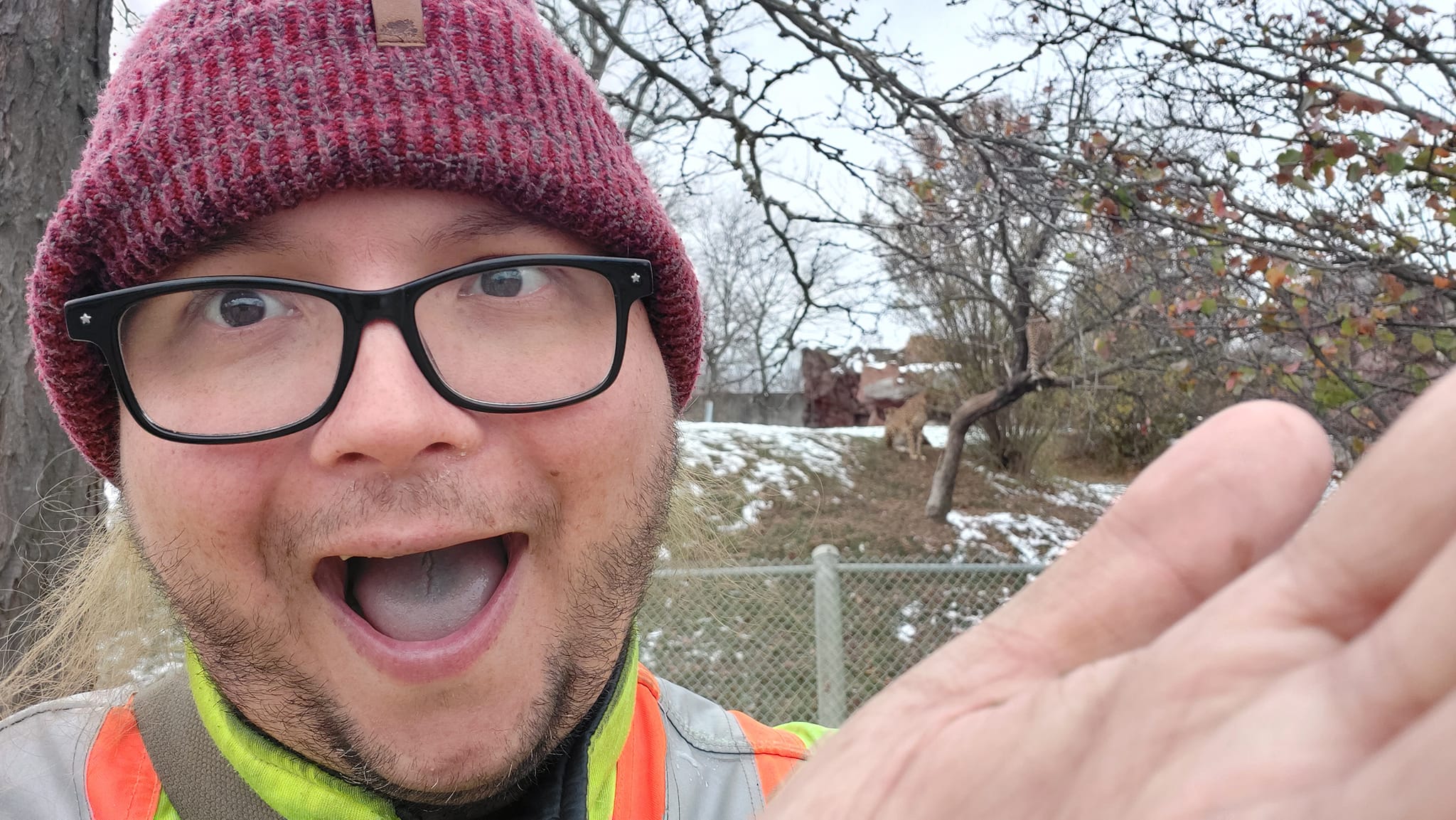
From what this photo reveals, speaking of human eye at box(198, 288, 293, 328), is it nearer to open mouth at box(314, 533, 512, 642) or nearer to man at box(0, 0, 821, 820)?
man at box(0, 0, 821, 820)

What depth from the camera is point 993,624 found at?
678 millimetres

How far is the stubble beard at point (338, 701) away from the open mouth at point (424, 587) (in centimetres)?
9

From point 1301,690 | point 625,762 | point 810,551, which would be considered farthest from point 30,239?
point 810,551

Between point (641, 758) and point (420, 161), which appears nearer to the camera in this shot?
point (420, 161)

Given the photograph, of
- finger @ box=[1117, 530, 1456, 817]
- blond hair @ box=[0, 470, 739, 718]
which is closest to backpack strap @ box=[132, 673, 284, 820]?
blond hair @ box=[0, 470, 739, 718]

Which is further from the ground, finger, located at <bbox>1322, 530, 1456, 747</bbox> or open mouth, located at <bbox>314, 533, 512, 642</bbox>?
finger, located at <bbox>1322, 530, 1456, 747</bbox>

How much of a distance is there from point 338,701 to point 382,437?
1.12ft

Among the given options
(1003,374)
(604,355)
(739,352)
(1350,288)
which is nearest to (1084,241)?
(1350,288)

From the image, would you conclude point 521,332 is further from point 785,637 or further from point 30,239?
point 785,637

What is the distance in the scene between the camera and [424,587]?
3.33 feet

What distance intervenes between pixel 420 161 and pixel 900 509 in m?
8.14

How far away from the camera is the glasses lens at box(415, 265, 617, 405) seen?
96 cm

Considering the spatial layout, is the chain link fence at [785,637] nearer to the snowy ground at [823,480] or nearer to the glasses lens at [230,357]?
the glasses lens at [230,357]

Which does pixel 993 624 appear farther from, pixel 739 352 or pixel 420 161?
pixel 739 352
